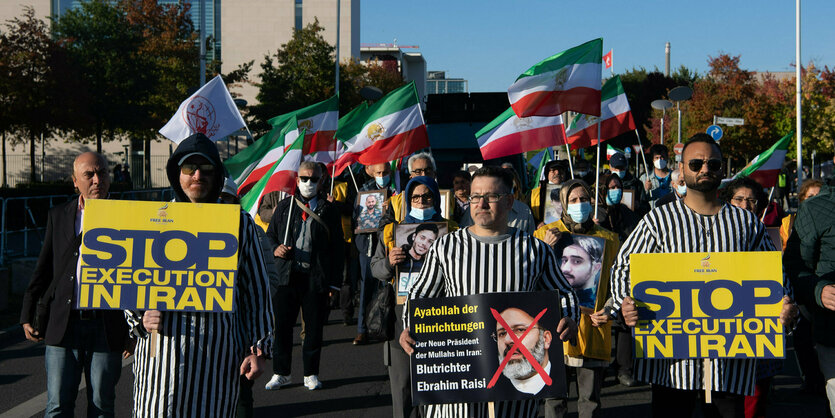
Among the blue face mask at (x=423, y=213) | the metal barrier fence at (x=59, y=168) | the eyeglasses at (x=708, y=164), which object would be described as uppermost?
the metal barrier fence at (x=59, y=168)

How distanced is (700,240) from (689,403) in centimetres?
83

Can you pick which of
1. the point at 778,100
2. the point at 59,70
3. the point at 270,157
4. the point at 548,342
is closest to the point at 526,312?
the point at 548,342

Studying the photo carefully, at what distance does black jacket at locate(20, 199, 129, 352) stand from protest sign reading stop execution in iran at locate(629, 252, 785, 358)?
116 inches

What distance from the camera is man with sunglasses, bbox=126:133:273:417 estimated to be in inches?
141

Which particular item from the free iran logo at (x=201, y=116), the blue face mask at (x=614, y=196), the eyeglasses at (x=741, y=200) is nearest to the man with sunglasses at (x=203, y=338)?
the eyeglasses at (x=741, y=200)

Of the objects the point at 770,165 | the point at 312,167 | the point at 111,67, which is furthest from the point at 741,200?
the point at 111,67

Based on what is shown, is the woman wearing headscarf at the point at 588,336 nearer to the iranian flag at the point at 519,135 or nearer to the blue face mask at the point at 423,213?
the blue face mask at the point at 423,213

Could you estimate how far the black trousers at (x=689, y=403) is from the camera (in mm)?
4152

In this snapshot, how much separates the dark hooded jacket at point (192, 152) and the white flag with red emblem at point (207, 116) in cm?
621

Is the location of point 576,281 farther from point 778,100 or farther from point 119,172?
point 778,100

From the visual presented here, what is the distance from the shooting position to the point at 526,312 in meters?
3.72

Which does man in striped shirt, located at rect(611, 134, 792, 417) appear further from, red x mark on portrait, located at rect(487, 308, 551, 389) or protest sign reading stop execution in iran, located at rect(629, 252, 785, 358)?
red x mark on portrait, located at rect(487, 308, 551, 389)

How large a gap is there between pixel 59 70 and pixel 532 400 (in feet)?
102

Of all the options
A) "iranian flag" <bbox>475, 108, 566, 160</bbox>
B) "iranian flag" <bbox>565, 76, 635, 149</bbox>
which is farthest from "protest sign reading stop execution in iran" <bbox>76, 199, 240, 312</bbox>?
"iranian flag" <bbox>565, 76, 635, 149</bbox>
